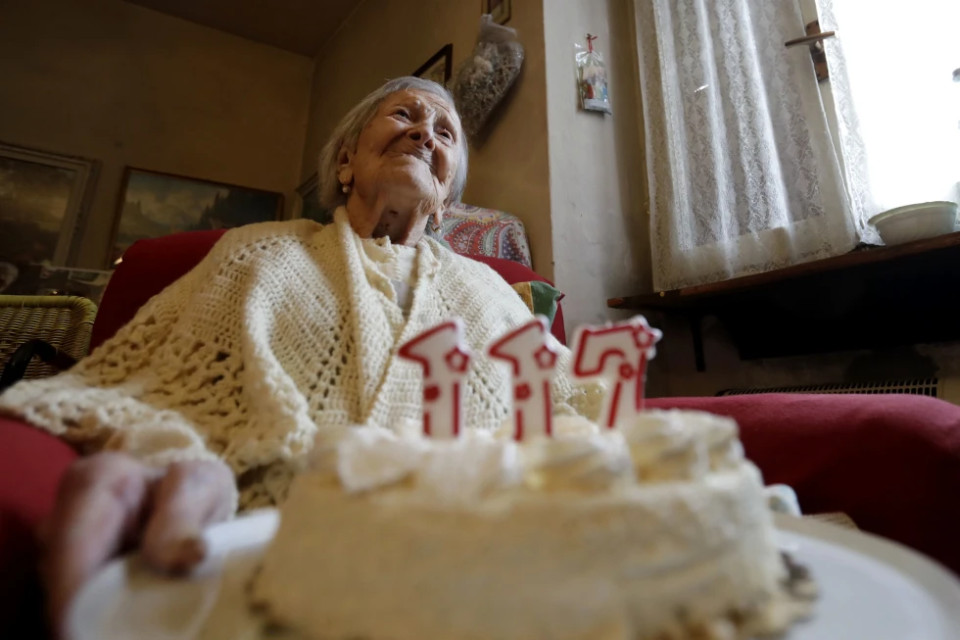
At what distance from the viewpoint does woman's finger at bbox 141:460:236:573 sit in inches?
14.2

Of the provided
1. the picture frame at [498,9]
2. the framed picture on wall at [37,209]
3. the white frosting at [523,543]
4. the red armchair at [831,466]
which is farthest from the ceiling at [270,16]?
the white frosting at [523,543]

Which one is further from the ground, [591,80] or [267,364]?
[591,80]

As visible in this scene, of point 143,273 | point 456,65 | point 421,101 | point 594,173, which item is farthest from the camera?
point 456,65

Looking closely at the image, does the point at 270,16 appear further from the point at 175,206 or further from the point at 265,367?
the point at 265,367

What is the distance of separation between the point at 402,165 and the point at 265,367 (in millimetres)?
552

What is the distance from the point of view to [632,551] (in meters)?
0.34

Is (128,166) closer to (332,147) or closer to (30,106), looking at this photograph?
(30,106)

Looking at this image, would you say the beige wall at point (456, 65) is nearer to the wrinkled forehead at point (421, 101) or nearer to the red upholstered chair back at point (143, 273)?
the wrinkled forehead at point (421, 101)

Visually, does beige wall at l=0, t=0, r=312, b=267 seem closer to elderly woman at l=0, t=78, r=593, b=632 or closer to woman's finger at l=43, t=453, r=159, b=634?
elderly woman at l=0, t=78, r=593, b=632

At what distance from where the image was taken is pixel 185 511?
406 millimetres

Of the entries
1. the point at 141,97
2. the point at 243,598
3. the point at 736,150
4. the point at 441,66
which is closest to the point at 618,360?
the point at 243,598

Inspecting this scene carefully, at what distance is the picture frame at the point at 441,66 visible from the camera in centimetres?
220

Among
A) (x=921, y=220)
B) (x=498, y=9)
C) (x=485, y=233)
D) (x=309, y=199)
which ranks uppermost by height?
(x=498, y=9)

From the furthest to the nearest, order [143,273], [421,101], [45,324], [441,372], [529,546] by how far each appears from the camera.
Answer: [45,324]
[421,101]
[143,273]
[441,372]
[529,546]
